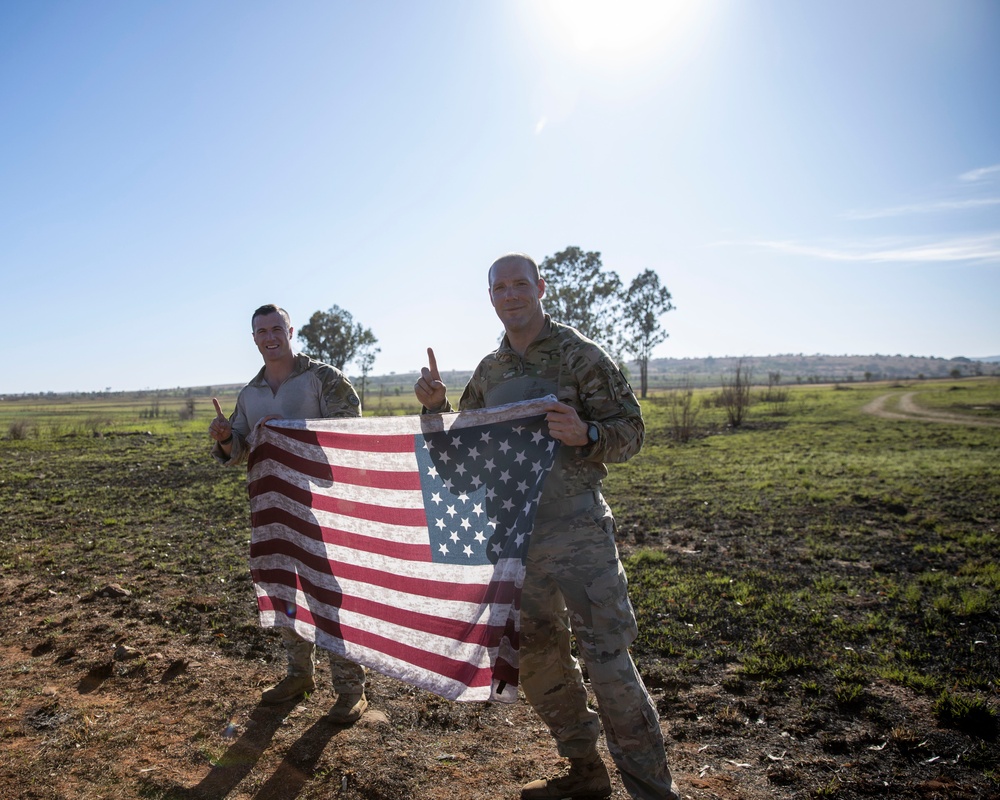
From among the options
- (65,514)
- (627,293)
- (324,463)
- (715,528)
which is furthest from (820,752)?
(627,293)

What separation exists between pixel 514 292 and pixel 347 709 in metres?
3.06

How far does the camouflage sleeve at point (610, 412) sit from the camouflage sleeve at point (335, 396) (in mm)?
1954

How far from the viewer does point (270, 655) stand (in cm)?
532

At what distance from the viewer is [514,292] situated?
3318 millimetres

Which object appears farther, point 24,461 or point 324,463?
point 24,461

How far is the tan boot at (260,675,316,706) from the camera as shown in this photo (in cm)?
439

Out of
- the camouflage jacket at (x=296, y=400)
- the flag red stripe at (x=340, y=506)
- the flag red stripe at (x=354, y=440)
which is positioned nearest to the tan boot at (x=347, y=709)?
the flag red stripe at (x=340, y=506)

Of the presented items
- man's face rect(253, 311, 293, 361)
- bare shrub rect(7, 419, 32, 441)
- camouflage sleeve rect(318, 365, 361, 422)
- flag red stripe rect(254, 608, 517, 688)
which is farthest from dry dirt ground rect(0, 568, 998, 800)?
bare shrub rect(7, 419, 32, 441)

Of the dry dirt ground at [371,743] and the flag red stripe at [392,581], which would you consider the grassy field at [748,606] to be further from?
the flag red stripe at [392,581]

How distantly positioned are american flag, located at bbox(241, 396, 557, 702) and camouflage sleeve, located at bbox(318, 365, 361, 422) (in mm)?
314

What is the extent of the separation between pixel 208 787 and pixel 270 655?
6.18 feet

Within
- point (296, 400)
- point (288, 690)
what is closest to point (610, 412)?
point (296, 400)

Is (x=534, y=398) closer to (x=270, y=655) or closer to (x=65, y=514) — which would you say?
(x=270, y=655)

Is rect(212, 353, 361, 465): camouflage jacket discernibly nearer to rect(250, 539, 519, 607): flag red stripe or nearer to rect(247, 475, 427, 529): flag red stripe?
rect(247, 475, 427, 529): flag red stripe
